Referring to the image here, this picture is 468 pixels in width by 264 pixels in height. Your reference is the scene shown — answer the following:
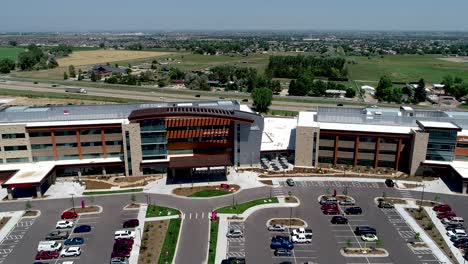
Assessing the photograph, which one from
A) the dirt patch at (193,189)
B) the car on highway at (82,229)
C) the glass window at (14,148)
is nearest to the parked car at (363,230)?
the dirt patch at (193,189)

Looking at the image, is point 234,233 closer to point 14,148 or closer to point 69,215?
point 69,215

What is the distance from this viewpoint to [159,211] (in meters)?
64.9

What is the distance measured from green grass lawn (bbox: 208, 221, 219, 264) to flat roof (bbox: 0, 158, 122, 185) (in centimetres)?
3039

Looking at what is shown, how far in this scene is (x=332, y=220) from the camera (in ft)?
202

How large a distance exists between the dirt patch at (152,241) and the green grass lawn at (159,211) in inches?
103

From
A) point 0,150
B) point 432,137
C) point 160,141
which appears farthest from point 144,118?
point 432,137

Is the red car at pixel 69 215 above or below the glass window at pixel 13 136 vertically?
below

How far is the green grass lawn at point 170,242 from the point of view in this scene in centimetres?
5207

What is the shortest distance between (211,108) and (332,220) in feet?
119

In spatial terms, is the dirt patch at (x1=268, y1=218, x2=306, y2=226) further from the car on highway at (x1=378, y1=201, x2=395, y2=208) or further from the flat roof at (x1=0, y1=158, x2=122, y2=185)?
the flat roof at (x1=0, y1=158, x2=122, y2=185)

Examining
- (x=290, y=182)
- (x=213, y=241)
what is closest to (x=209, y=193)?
(x=213, y=241)

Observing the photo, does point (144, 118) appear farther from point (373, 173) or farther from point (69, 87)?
point (69, 87)

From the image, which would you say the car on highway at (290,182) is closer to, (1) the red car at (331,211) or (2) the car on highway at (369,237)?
(1) the red car at (331,211)

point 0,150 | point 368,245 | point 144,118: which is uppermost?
point 144,118
